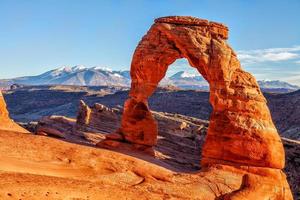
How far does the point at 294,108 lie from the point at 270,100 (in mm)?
10016

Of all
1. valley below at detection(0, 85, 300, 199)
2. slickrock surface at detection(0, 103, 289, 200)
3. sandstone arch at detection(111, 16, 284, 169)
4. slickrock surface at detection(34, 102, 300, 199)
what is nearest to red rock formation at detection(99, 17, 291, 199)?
sandstone arch at detection(111, 16, 284, 169)

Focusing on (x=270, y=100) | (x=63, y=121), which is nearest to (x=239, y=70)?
(x=63, y=121)

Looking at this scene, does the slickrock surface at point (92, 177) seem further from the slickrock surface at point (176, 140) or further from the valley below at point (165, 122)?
the slickrock surface at point (176, 140)

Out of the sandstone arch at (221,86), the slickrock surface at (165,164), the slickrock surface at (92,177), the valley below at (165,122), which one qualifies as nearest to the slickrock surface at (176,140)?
the valley below at (165,122)

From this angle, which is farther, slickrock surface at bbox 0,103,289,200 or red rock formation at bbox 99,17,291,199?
red rock formation at bbox 99,17,291,199

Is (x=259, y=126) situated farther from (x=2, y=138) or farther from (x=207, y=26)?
(x=2, y=138)

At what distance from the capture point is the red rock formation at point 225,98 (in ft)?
59.4

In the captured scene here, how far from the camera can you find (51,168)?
13.8 m

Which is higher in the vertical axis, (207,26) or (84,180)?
(207,26)

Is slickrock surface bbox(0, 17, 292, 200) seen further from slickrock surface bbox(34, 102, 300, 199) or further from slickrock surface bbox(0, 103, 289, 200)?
slickrock surface bbox(34, 102, 300, 199)

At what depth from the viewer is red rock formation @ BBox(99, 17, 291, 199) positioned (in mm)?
18094

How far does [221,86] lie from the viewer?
747 inches

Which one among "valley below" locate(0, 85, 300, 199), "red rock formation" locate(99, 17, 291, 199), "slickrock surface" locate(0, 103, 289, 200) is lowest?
"valley below" locate(0, 85, 300, 199)

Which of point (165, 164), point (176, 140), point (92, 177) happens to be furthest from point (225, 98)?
point (176, 140)
